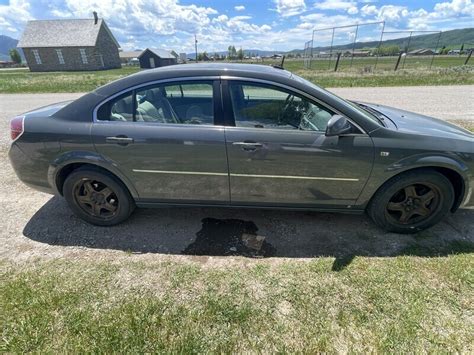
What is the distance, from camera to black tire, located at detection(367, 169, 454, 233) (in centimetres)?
261

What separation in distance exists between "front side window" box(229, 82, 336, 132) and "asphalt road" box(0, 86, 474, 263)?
117cm

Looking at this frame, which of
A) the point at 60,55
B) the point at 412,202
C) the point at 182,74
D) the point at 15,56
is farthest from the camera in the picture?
the point at 15,56

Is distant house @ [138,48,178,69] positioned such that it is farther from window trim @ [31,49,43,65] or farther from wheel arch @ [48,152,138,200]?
wheel arch @ [48,152,138,200]

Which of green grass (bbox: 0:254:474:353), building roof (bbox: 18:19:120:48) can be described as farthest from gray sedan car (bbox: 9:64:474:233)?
building roof (bbox: 18:19:120:48)

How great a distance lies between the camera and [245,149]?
252 centimetres

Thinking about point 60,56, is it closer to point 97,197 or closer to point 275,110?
point 97,197

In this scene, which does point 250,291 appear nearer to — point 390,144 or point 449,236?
point 390,144

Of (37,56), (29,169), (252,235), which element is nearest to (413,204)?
(252,235)

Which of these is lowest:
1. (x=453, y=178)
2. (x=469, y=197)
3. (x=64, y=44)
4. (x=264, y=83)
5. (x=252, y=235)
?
(x=252, y=235)

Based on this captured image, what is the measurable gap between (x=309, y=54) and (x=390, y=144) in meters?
22.5

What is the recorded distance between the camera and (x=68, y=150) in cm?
270

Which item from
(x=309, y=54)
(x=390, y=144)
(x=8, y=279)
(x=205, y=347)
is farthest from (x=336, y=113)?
(x=309, y=54)

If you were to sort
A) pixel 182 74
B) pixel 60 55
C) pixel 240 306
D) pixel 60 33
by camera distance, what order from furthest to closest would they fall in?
pixel 60 33 < pixel 60 55 < pixel 182 74 < pixel 240 306

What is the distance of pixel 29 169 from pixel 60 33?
56038 mm
